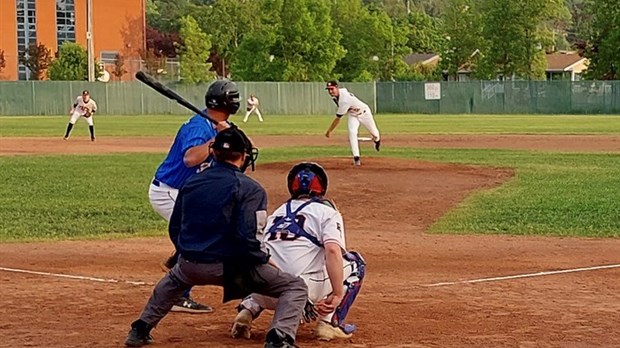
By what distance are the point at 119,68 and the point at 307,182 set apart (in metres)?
71.8

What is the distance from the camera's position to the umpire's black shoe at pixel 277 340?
6039 millimetres

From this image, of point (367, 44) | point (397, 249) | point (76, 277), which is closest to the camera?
point (76, 277)

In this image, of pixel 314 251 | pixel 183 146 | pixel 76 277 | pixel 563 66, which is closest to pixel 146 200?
pixel 76 277

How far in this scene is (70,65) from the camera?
71.6 meters

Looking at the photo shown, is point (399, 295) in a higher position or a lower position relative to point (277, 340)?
lower

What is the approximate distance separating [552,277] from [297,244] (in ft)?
11.9

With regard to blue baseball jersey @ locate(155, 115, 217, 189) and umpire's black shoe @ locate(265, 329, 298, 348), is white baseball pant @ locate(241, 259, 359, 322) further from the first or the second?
blue baseball jersey @ locate(155, 115, 217, 189)

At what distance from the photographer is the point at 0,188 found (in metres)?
17.2

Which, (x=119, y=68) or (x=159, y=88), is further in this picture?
(x=119, y=68)

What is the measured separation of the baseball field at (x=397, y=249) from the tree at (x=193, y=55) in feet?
152

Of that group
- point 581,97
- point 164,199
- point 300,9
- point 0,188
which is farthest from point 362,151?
point 300,9

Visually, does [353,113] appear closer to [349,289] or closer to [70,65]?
[349,289]

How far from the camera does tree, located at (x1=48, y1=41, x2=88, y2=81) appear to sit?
71.1 m

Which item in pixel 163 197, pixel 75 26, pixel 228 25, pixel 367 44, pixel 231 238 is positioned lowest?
pixel 231 238
